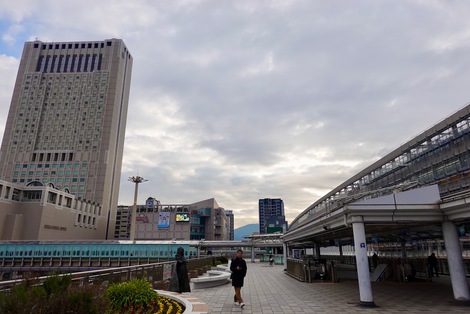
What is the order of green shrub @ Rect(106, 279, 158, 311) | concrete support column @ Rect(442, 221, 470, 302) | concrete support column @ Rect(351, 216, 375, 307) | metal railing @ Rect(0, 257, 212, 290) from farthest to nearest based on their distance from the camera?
1. concrete support column @ Rect(442, 221, 470, 302)
2. concrete support column @ Rect(351, 216, 375, 307)
3. green shrub @ Rect(106, 279, 158, 311)
4. metal railing @ Rect(0, 257, 212, 290)

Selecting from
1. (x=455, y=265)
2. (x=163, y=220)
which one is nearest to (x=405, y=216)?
(x=455, y=265)

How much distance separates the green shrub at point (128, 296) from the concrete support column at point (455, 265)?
10.6 meters

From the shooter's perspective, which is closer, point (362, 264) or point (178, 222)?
point (362, 264)

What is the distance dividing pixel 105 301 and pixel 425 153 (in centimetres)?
4428

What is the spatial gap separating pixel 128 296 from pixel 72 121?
11399 cm

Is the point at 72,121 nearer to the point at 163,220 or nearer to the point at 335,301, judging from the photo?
the point at 163,220

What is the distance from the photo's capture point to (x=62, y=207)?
78688 millimetres

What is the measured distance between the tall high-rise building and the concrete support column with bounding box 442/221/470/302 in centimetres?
9993

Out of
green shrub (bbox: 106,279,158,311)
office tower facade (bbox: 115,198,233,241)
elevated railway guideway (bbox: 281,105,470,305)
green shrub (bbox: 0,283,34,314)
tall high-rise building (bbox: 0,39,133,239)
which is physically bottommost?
green shrub (bbox: 106,279,158,311)

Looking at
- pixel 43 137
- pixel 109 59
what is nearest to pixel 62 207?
pixel 43 137

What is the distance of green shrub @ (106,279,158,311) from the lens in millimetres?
7973

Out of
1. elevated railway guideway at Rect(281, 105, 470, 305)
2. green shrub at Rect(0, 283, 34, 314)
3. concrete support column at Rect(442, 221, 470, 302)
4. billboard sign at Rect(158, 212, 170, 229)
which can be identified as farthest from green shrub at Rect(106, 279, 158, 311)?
billboard sign at Rect(158, 212, 170, 229)

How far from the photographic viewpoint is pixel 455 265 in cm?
1084

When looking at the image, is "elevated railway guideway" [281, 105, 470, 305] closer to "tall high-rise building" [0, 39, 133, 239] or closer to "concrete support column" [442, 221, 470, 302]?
"concrete support column" [442, 221, 470, 302]
